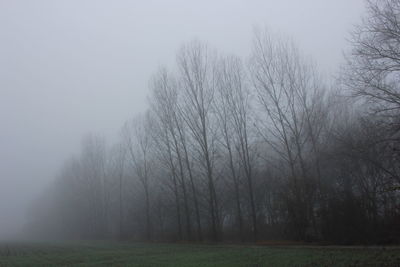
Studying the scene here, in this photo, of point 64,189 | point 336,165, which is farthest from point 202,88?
point 64,189

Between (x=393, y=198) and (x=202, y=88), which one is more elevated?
(x=202, y=88)

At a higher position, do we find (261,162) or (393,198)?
(261,162)

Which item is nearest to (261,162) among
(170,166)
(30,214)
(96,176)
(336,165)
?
(170,166)

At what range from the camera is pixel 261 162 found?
123ft

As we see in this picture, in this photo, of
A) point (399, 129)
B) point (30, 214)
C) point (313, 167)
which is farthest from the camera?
point (30, 214)

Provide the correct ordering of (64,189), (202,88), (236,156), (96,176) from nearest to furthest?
(202,88) → (236,156) → (96,176) → (64,189)

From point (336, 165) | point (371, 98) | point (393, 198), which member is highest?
point (371, 98)

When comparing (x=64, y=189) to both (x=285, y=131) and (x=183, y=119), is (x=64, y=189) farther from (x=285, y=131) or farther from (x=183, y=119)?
(x=285, y=131)

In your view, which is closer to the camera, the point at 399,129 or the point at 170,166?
the point at 399,129

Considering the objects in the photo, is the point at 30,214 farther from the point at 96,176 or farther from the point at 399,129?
the point at 399,129

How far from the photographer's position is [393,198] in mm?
18562

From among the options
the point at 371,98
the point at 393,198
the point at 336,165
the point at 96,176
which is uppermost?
the point at 96,176

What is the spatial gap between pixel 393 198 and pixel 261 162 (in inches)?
758

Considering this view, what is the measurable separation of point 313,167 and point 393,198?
290 inches
